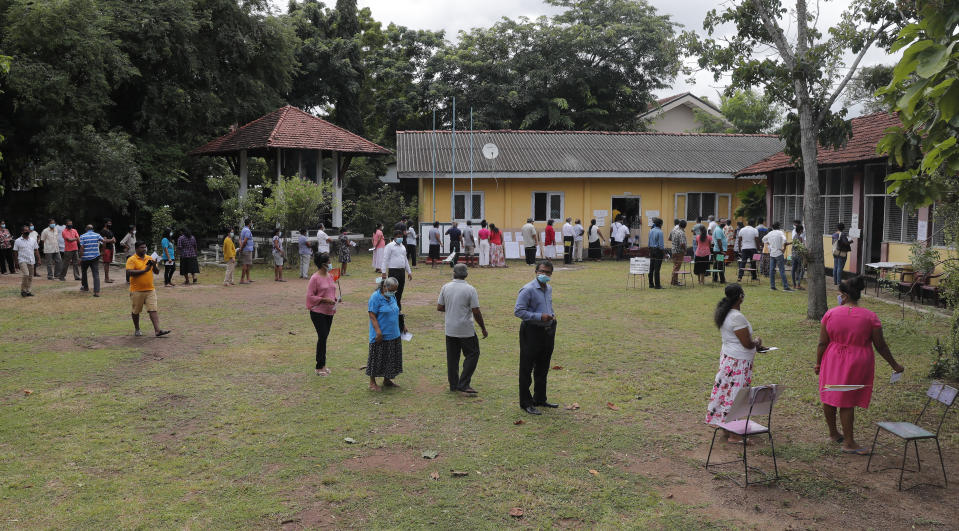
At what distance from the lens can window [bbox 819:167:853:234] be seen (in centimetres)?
1992

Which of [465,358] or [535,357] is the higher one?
[535,357]

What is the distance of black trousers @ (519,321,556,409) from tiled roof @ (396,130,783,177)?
19.7m

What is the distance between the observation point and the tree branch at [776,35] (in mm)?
12672

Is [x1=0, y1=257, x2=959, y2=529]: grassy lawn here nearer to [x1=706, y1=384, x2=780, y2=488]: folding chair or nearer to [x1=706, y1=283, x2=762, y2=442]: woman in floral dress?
[x1=706, y1=384, x2=780, y2=488]: folding chair

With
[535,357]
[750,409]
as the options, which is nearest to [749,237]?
[535,357]

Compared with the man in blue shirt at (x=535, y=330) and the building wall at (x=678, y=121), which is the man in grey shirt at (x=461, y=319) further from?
the building wall at (x=678, y=121)

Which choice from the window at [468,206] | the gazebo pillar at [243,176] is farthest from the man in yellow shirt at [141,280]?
the window at [468,206]

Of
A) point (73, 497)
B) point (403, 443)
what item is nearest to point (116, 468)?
point (73, 497)

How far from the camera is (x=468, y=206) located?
2795 centimetres

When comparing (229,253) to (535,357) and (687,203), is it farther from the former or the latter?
(687,203)

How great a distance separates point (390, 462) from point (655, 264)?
13171 millimetres

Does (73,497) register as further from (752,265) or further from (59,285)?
(752,265)

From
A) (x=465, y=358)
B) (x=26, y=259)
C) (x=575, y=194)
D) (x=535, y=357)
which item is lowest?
(x=465, y=358)

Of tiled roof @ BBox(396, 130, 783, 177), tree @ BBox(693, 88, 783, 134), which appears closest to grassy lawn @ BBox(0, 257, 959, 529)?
tiled roof @ BBox(396, 130, 783, 177)
